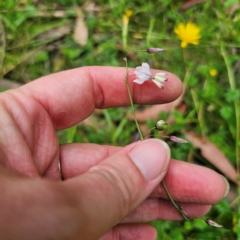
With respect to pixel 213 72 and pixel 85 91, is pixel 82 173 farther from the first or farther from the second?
pixel 213 72

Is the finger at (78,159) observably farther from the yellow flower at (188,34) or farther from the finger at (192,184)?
the yellow flower at (188,34)

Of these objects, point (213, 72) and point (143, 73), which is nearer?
point (143, 73)

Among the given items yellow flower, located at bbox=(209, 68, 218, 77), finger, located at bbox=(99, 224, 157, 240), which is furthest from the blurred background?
finger, located at bbox=(99, 224, 157, 240)

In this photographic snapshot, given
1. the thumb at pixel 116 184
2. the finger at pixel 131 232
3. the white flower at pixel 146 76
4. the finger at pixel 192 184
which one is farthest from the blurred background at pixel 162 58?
the thumb at pixel 116 184

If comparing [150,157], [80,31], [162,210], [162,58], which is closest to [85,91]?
[150,157]

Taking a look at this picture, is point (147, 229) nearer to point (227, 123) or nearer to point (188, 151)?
point (188, 151)
